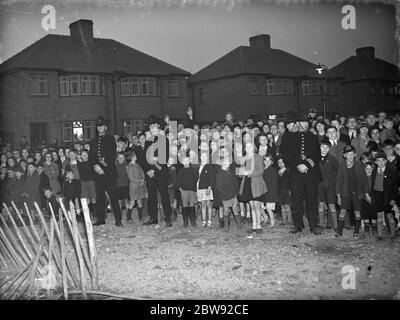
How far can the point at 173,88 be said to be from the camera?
24.7 m

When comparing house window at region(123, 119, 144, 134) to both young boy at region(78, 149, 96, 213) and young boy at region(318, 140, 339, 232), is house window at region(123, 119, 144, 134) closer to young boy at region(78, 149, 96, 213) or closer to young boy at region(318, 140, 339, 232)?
young boy at region(78, 149, 96, 213)

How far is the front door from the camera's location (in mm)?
19345

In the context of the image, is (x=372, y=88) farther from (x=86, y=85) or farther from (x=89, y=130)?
(x=89, y=130)

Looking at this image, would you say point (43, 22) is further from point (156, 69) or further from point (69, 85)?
point (156, 69)

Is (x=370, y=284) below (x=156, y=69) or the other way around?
below

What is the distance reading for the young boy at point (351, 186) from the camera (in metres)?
6.09

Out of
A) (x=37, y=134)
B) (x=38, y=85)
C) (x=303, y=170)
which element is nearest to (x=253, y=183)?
(x=303, y=170)

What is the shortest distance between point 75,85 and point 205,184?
16082mm

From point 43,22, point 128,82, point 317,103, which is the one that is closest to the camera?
point 43,22

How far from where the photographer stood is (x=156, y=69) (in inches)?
939

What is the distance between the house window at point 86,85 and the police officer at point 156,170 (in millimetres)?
14761

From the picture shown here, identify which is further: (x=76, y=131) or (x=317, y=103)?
(x=317, y=103)

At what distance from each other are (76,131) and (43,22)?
14.9 meters

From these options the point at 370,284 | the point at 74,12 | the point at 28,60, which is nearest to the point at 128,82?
the point at 28,60
